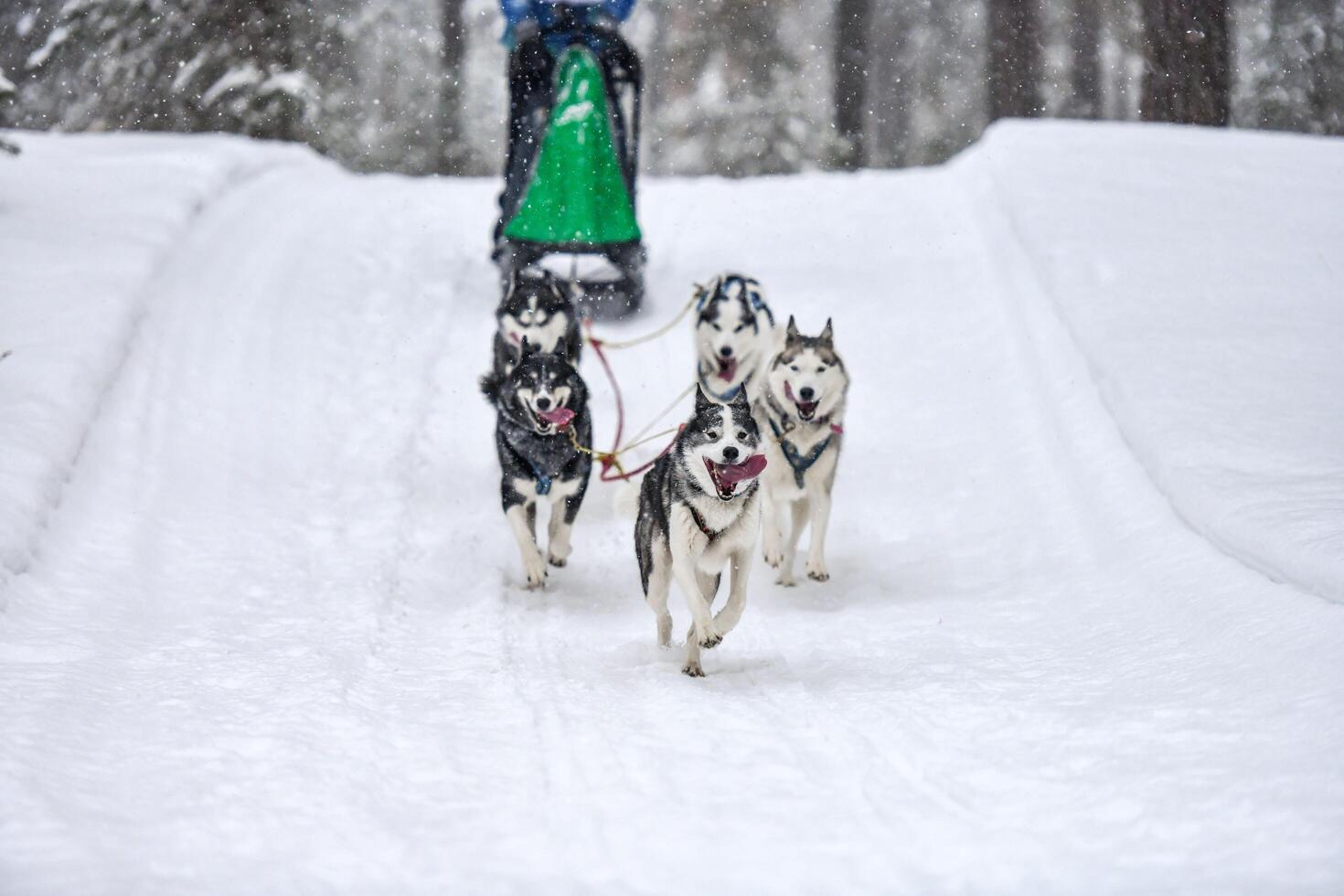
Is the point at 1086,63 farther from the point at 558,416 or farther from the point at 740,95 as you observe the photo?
the point at 558,416

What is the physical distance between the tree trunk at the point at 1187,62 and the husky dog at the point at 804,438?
834 centimetres

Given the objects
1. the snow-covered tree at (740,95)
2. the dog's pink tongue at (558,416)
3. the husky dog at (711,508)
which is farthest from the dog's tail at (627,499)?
the snow-covered tree at (740,95)

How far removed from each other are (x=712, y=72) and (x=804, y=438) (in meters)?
19.2

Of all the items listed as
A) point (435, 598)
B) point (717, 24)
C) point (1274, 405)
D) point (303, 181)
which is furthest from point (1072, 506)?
point (717, 24)

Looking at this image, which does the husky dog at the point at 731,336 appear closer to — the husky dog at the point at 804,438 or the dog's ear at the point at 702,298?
the dog's ear at the point at 702,298

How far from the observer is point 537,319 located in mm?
6848

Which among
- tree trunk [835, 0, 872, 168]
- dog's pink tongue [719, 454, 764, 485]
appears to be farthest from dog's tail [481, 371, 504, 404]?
tree trunk [835, 0, 872, 168]

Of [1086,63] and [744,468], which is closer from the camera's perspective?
[744,468]

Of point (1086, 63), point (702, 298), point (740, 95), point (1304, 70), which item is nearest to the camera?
point (702, 298)

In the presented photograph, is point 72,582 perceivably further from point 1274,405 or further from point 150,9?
point 150,9

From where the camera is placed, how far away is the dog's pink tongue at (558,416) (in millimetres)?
5586

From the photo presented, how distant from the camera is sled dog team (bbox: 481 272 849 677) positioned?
4.62 m

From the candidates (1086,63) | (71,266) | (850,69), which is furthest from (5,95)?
(1086,63)

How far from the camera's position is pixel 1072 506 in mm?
6617
